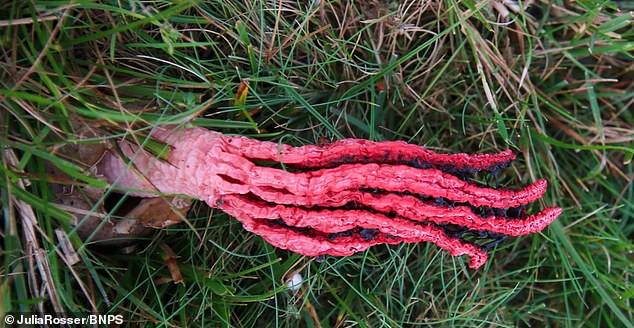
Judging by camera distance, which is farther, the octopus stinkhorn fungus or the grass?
the grass

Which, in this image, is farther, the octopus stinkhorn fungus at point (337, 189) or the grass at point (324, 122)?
the grass at point (324, 122)

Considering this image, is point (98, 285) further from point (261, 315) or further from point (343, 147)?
point (343, 147)

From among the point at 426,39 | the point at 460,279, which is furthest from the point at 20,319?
the point at 426,39

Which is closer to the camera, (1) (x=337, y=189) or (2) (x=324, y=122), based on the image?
(1) (x=337, y=189)
